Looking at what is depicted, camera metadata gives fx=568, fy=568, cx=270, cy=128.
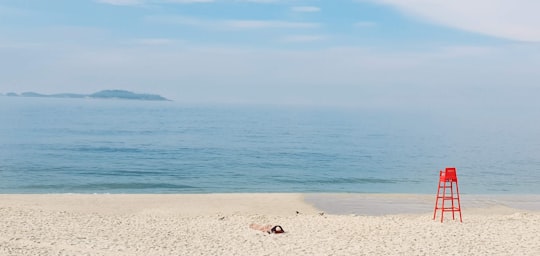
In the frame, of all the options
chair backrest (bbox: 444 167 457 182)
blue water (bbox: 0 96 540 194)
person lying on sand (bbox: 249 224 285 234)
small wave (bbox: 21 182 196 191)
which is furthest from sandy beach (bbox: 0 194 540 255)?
blue water (bbox: 0 96 540 194)

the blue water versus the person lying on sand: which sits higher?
the person lying on sand

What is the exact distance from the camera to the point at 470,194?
27.3 metres

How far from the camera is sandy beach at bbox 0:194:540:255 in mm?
13203

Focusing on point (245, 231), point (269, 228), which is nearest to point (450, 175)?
point (269, 228)

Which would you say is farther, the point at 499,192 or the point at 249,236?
the point at 499,192

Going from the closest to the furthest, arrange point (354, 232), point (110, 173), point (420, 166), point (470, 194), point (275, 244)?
point (275, 244)
point (354, 232)
point (470, 194)
point (110, 173)
point (420, 166)

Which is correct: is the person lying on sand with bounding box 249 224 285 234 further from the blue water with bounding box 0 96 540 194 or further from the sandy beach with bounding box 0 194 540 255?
the blue water with bounding box 0 96 540 194

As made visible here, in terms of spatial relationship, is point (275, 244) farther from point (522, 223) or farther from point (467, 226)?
point (522, 223)

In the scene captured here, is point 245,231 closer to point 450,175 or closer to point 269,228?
→ point 269,228

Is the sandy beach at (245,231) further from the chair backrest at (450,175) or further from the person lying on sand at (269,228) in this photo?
the chair backrest at (450,175)

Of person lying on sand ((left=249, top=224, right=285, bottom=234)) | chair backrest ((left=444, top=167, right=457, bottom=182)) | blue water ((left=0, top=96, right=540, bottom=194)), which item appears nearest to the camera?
person lying on sand ((left=249, top=224, right=285, bottom=234))

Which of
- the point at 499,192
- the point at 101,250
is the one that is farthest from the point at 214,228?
the point at 499,192

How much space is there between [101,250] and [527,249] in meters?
9.94

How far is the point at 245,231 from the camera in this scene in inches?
607
